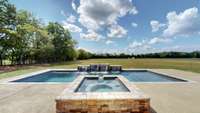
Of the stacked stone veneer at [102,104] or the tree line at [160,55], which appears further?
the tree line at [160,55]

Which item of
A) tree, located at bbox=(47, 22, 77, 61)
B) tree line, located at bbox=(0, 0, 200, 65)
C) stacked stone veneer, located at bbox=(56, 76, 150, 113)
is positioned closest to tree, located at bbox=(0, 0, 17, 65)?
tree line, located at bbox=(0, 0, 200, 65)

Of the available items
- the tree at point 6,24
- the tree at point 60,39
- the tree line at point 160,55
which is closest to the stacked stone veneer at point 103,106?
the tree at point 6,24

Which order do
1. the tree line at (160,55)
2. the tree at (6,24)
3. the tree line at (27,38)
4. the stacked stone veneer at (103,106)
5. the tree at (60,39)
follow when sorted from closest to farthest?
the stacked stone veneer at (103,106)
the tree at (6,24)
the tree line at (27,38)
the tree at (60,39)
the tree line at (160,55)

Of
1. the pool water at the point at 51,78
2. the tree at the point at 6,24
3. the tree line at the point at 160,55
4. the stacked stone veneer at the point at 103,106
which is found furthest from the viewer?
the tree line at the point at 160,55

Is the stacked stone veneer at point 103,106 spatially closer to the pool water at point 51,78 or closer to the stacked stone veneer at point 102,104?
the stacked stone veneer at point 102,104

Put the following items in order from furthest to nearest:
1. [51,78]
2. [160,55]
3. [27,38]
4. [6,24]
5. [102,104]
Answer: [160,55], [27,38], [6,24], [51,78], [102,104]

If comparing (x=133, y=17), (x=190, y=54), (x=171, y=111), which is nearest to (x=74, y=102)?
(x=171, y=111)

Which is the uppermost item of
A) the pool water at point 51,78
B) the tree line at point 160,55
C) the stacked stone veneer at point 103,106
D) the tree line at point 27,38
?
the tree line at point 27,38

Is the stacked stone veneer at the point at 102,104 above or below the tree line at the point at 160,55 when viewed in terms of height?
below

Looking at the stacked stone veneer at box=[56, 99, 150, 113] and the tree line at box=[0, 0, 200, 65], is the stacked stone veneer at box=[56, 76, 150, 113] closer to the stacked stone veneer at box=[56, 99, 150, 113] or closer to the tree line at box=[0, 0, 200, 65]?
the stacked stone veneer at box=[56, 99, 150, 113]

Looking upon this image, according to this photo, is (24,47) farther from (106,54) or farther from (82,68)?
(106,54)

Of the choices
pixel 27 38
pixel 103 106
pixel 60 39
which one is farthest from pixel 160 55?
pixel 103 106

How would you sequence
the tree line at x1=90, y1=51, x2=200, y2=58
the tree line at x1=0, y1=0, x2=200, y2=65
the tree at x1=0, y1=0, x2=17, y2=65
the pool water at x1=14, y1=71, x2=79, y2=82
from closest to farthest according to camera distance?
the pool water at x1=14, y1=71, x2=79, y2=82
the tree at x1=0, y1=0, x2=17, y2=65
the tree line at x1=0, y1=0, x2=200, y2=65
the tree line at x1=90, y1=51, x2=200, y2=58

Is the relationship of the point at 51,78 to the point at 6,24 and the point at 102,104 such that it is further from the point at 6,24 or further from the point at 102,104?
the point at 6,24
